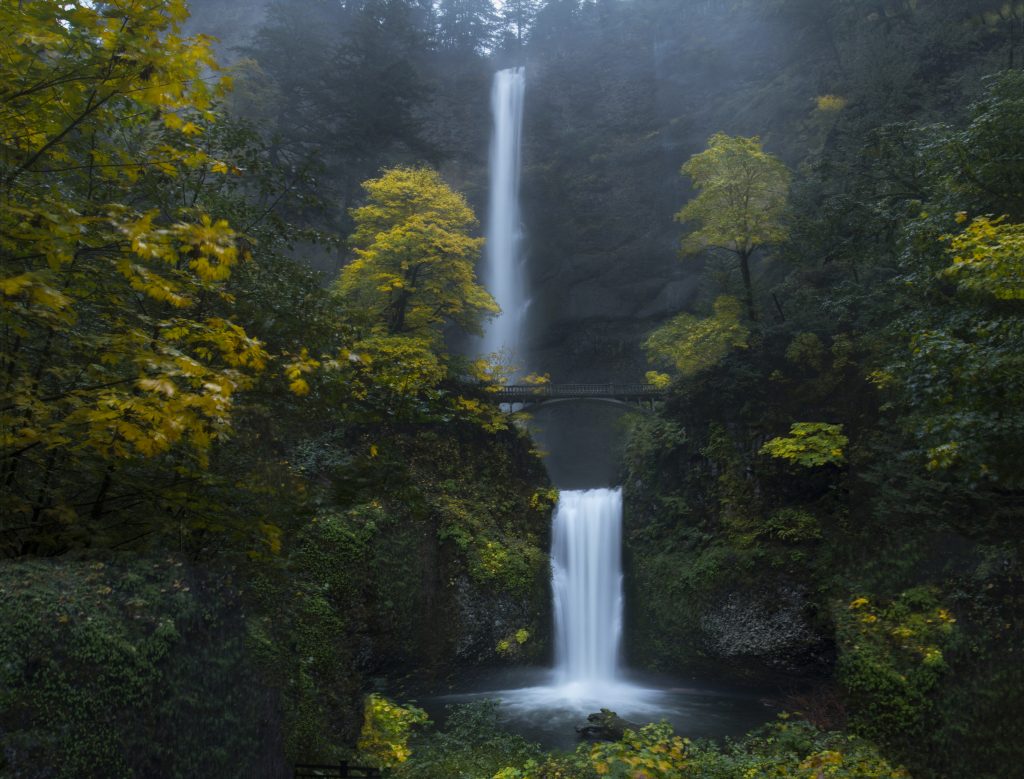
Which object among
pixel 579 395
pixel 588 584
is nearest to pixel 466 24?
pixel 579 395

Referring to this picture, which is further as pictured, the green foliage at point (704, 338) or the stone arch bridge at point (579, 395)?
the stone arch bridge at point (579, 395)

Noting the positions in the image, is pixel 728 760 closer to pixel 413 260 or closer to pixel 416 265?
pixel 416 265

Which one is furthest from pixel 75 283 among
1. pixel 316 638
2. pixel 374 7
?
pixel 374 7

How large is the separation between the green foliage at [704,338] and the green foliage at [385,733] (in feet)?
41.3

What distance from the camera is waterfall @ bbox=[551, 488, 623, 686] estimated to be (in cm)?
1939

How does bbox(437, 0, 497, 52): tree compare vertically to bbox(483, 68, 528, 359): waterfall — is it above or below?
above

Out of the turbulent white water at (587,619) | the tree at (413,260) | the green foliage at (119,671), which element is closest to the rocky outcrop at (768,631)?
the turbulent white water at (587,619)

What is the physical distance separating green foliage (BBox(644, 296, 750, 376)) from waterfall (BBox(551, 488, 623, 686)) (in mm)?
5249

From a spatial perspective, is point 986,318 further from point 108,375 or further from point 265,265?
point 108,375

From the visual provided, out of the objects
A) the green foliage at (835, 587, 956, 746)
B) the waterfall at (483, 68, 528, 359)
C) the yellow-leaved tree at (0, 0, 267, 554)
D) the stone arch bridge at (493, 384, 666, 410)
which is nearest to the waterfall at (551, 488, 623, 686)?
the green foliage at (835, 587, 956, 746)

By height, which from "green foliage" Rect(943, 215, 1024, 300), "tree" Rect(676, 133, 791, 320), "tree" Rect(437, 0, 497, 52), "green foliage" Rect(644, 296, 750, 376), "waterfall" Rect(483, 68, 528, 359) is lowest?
"green foliage" Rect(943, 215, 1024, 300)

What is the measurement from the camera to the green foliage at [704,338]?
19.6 meters

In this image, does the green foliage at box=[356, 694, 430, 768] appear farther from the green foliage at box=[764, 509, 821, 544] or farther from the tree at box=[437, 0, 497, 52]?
the tree at box=[437, 0, 497, 52]

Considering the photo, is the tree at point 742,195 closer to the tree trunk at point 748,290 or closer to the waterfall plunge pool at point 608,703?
the tree trunk at point 748,290
